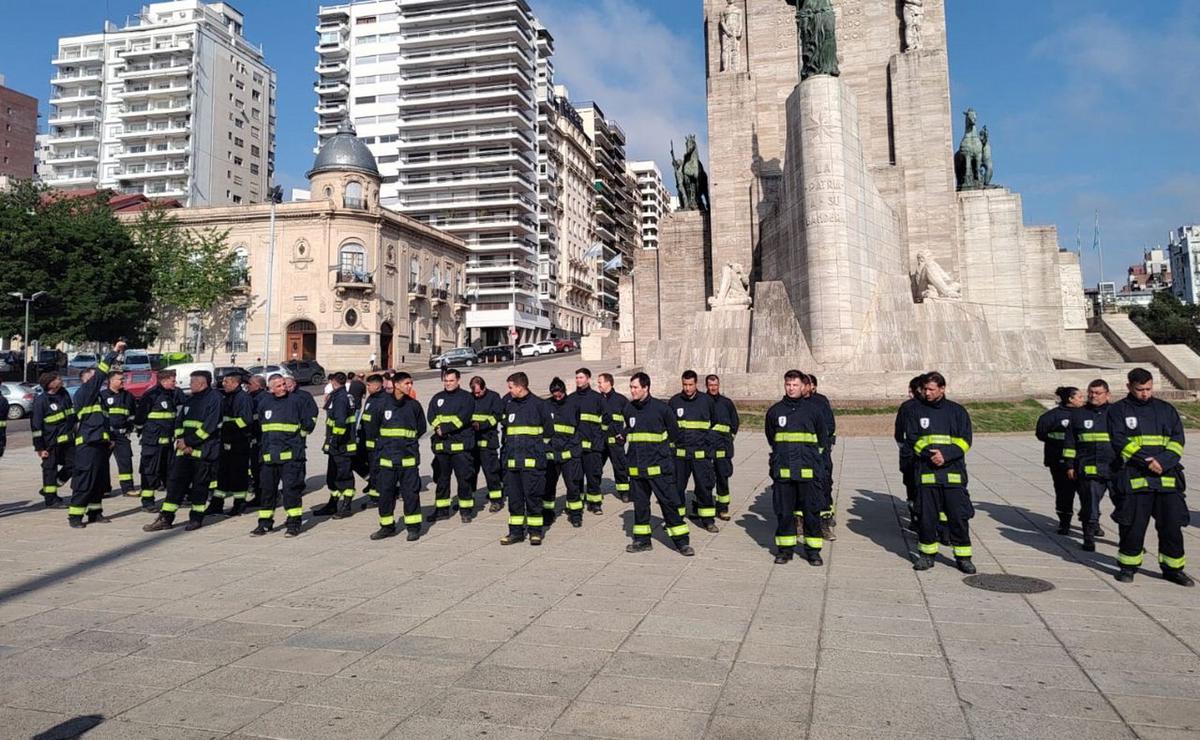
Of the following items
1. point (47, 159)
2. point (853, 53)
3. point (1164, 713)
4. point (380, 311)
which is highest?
point (47, 159)

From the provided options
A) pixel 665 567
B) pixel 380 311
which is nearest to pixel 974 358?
pixel 665 567

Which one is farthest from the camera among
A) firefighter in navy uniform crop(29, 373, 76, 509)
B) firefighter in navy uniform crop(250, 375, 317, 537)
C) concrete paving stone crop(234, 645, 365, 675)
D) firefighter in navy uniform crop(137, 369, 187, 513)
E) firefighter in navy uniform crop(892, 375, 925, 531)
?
firefighter in navy uniform crop(29, 373, 76, 509)

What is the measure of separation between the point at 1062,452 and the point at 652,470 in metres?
4.49

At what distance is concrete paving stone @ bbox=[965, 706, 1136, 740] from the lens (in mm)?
3271

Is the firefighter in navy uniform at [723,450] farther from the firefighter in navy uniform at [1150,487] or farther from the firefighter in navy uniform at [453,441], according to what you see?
the firefighter in navy uniform at [1150,487]

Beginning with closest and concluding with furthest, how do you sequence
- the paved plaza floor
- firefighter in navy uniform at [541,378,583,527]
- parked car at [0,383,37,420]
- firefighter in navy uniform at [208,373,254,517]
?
the paved plaza floor < firefighter in navy uniform at [541,378,583,527] < firefighter in navy uniform at [208,373,254,517] < parked car at [0,383,37,420]

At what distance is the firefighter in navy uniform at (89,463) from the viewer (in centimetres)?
860

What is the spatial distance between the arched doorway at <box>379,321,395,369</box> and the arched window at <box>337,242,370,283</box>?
12.3 ft

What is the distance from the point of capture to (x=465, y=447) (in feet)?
29.3

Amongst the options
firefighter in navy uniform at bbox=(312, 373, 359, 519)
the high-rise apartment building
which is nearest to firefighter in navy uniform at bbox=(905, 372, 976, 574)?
firefighter in navy uniform at bbox=(312, 373, 359, 519)

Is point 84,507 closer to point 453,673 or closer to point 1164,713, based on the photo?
point 453,673

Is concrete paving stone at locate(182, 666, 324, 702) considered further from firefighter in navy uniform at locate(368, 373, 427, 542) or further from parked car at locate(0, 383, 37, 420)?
parked car at locate(0, 383, 37, 420)

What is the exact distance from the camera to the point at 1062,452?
7.86 meters

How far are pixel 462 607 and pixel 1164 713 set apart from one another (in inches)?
162
